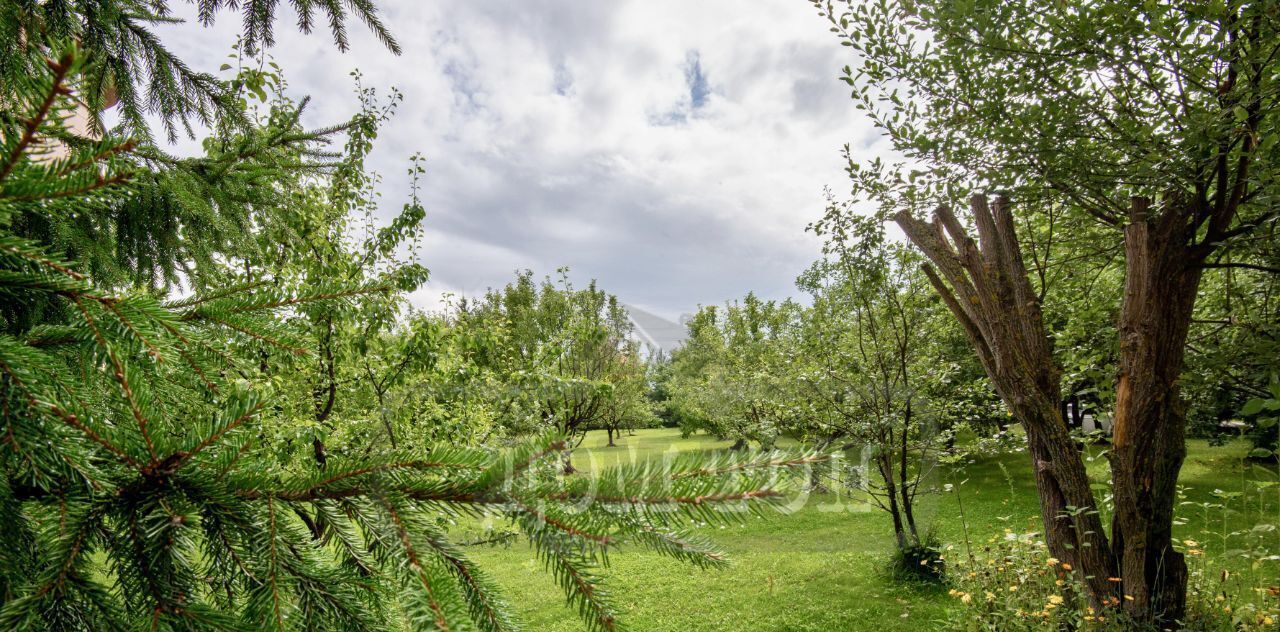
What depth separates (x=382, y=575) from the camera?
955mm

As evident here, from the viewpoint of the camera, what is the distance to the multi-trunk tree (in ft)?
9.95

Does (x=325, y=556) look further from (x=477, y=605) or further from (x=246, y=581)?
(x=477, y=605)

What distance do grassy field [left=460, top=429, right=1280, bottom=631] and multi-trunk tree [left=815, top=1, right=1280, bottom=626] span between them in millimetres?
837

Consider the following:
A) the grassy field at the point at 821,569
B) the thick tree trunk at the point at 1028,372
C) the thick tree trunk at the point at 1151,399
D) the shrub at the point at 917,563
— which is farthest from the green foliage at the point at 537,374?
the shrub at the point at 917,563

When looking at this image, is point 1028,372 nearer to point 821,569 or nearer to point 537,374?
point 537,374

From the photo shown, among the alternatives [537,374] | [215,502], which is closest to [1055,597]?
[537,374]


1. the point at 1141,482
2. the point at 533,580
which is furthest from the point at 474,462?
the point at 533,580

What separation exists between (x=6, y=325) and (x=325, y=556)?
132 cm

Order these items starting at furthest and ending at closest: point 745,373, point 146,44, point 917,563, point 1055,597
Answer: point 745,373
point 917,563
point 1055,597
point 146,44

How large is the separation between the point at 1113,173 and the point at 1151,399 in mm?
1661

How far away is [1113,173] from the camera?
11.1 feet

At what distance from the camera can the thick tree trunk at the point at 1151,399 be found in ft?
12.1

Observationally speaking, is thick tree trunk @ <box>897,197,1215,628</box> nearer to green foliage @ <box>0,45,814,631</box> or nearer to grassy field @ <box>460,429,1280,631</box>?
grassy field @ <box>460,429,1280,631</box>

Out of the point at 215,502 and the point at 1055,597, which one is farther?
the point at 1055,597
